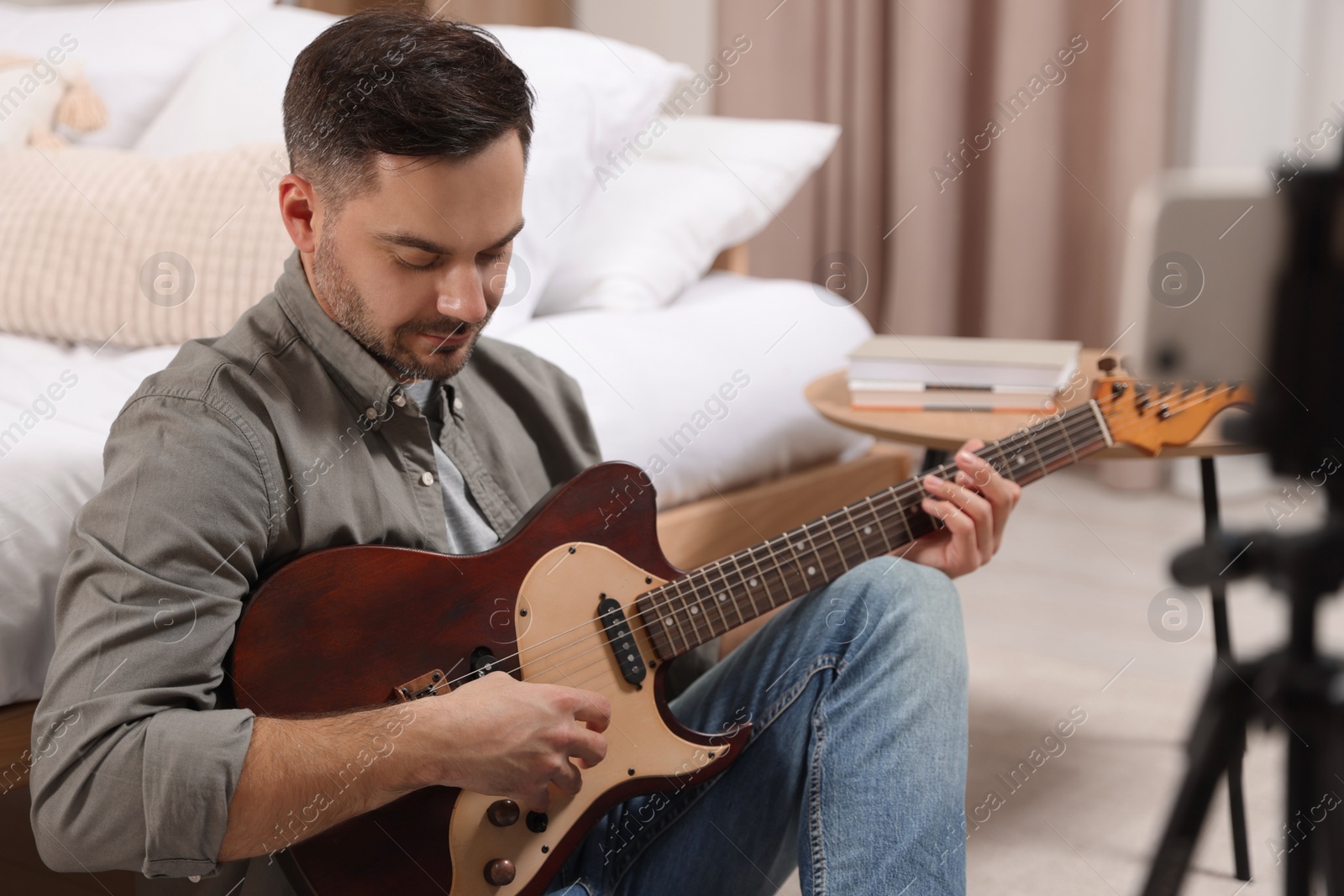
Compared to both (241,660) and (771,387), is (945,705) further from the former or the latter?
(771,387)

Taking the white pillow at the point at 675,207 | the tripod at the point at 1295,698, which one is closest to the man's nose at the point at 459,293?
the tripod at the point at 1295,698

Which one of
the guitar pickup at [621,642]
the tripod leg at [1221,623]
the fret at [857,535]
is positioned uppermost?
the fret at [857,535]

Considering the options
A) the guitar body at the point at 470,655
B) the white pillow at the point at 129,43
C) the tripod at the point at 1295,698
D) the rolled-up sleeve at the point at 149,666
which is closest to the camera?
the tripod at the point at 1295,698

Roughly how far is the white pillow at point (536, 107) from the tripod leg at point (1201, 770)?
43.8 inches

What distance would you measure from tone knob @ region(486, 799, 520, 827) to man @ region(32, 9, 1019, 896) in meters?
0.01

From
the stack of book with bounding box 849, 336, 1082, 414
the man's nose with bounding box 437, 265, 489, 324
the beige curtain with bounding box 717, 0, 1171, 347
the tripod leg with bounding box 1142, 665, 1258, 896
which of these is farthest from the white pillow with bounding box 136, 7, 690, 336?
the tripod leg with bounding box 1142, 665, 1258, 896

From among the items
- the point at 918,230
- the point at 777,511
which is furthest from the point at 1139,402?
the point at 918,230

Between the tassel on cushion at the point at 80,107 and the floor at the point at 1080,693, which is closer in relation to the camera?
the floor at the point at 1080,693

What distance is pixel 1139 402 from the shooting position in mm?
935

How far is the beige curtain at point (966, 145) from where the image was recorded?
2150 mm

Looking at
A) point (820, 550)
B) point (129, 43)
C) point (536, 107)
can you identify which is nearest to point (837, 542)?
point (820, 550)

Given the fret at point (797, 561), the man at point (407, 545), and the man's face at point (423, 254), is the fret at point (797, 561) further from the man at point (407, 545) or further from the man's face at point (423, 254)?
the man's face at point (423, 254)

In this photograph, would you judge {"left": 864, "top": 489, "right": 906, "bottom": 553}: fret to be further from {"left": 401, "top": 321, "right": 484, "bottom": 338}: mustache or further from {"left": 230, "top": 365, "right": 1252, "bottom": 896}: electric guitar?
{"left": 401, "top": 321, "right": 484, "bottom": 338}: mustache

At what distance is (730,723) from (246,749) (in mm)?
397
